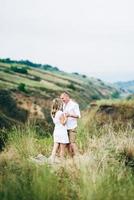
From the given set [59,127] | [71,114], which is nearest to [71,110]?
[71,114]

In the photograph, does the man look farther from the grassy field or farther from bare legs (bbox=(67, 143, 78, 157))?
the grassy field

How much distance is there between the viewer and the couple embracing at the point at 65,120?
12.7 meters

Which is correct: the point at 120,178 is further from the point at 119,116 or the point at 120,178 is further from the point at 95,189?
the point at 119,116

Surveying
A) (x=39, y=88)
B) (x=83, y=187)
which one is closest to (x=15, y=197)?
(x=83, y=187)

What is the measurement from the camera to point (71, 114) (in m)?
12.6

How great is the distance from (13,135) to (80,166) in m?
4.12

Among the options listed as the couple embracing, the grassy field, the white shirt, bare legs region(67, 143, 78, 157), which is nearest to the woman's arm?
the couple embracing

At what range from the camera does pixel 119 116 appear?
25.8 meters

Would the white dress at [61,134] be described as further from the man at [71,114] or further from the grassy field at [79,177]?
the grassy field at [79,177]

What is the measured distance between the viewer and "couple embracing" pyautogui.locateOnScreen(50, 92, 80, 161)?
12.7 m

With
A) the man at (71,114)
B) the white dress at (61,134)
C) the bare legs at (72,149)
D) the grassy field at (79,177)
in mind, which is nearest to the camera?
the grassy field at (79,177)

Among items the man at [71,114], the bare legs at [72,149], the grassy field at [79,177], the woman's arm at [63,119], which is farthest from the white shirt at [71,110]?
the grassy field at [79,177]

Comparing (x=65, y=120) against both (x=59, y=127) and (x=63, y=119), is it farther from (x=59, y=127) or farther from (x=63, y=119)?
(x=59, y=127)

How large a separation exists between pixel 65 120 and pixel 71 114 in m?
0.22
